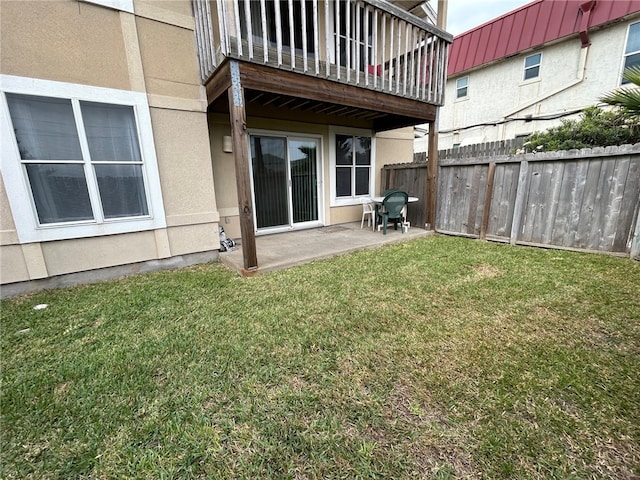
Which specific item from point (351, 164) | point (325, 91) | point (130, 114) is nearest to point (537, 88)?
point (351, 164)

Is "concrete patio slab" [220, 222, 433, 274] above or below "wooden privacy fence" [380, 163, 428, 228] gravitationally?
below

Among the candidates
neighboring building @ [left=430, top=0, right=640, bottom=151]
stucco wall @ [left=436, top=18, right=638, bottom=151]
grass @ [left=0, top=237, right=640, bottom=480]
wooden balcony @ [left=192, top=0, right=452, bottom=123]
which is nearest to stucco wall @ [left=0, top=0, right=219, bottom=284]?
wooden balcony @ [left=192, top=0, right=452, bottom=123]

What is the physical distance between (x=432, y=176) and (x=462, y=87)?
9204 millimetres

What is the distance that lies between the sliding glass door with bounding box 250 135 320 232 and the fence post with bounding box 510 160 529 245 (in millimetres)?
4005

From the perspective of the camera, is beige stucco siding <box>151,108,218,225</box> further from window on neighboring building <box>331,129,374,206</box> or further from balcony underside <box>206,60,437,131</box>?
window on neighboring building <box>331,129,374,206</box>

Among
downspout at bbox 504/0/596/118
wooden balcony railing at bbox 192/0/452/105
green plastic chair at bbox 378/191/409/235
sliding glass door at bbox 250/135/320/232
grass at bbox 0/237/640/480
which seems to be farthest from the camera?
downspout at bbox 504/0/596/118

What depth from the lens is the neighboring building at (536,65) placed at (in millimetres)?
8336

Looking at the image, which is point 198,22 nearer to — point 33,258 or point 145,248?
point 145,248

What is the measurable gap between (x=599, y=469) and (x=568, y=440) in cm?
14

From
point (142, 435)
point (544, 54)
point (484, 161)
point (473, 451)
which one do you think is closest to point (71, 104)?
point (142, 435)

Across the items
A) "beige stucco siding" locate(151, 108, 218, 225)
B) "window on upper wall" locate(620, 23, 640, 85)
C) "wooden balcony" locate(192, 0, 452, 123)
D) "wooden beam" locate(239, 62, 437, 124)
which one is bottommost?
"beige stucco siding" locate(151, 108, 218, 225)

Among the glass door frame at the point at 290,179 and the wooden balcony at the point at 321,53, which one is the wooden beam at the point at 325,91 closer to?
the wooden balcony at the point at 321,53

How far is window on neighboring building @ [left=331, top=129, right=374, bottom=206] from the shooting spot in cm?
674

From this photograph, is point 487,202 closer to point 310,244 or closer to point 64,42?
point 310,244
